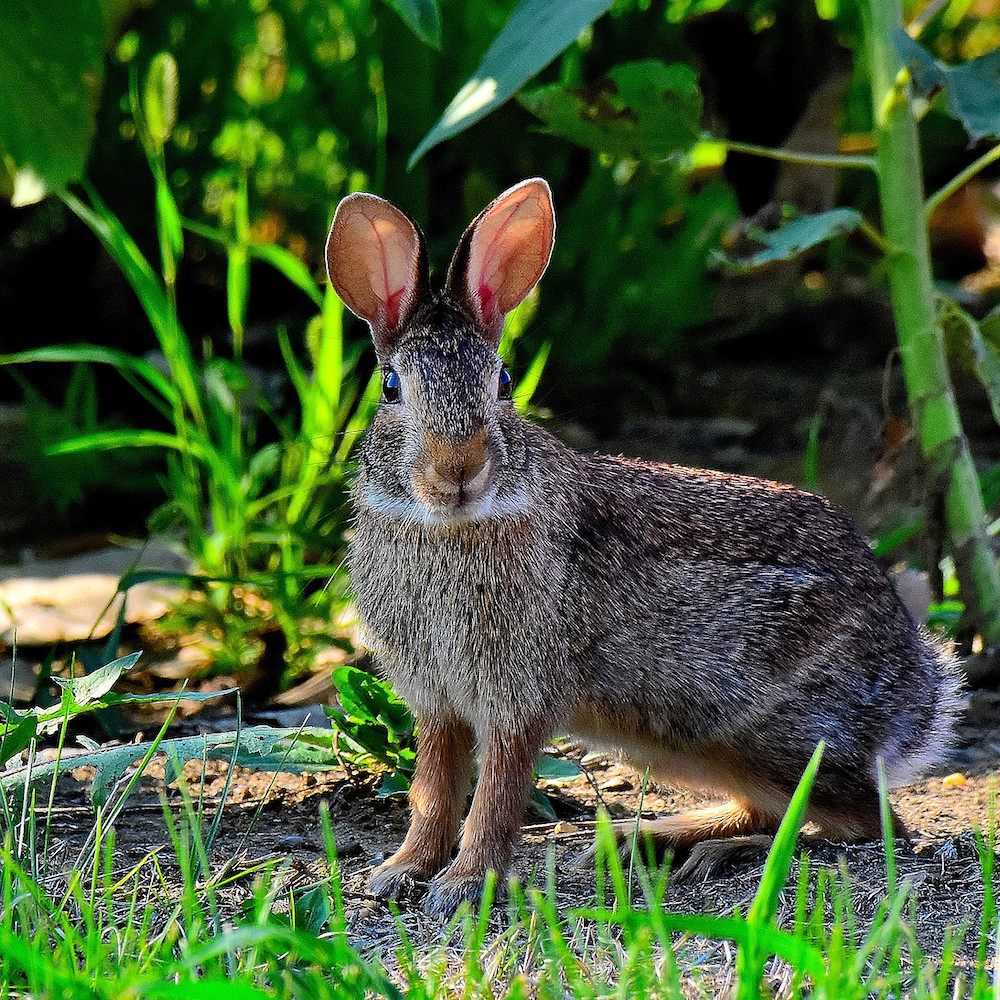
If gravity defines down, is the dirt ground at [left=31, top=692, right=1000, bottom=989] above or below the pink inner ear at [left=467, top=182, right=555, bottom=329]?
below

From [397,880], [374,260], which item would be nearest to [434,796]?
[397,880]

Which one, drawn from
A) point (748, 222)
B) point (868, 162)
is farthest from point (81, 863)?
point (868, 162)

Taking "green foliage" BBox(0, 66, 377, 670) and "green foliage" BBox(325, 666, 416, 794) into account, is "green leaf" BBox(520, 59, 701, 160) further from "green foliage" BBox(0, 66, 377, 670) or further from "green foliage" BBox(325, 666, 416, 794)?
"green foliage" BBox(325, 666, 416, 794)

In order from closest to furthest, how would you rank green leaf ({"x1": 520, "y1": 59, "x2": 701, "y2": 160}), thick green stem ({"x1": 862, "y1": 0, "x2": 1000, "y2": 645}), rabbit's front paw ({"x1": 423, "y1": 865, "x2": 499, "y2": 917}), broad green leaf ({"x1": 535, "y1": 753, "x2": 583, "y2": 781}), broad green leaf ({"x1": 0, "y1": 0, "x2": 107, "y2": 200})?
rabbit's front paw ({"x1": 423, "y1": 865, "x2": 499, "y2": 917}), broad green leaf ({"x1": 535, "y1": 753, "x2": 583, "y2": 781}), green leaf ({"x1": 520, "y1": 59, "x2": 701, "y2": 160}), thick green stem ({"x1": 862, "y1": 0, "x2": 1000, "y2": 645}), broad green leaf ({"x1": 0, "y1": 0, "x2": 107, "y2": 200})

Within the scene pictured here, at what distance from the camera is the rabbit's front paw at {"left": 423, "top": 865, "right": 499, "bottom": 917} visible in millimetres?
2855

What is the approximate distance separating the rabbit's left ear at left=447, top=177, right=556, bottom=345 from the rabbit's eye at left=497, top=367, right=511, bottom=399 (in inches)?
3.8

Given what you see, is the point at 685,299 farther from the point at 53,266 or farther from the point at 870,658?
the point at 870,658

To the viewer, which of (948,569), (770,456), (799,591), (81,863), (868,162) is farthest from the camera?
(770,456)

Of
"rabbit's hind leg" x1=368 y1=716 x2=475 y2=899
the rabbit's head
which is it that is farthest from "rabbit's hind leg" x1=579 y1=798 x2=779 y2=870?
the rabbit's head

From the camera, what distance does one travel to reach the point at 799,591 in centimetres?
318

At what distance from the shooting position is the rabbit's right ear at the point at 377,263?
299cm

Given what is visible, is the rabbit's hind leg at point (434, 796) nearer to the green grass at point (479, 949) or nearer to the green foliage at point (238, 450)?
the green grass at point (479, 949)

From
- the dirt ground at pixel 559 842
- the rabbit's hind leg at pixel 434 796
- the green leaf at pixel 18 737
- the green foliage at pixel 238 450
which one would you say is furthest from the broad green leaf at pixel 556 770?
the green leaf at pixel 18 737

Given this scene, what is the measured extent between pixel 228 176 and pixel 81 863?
3.76 m
